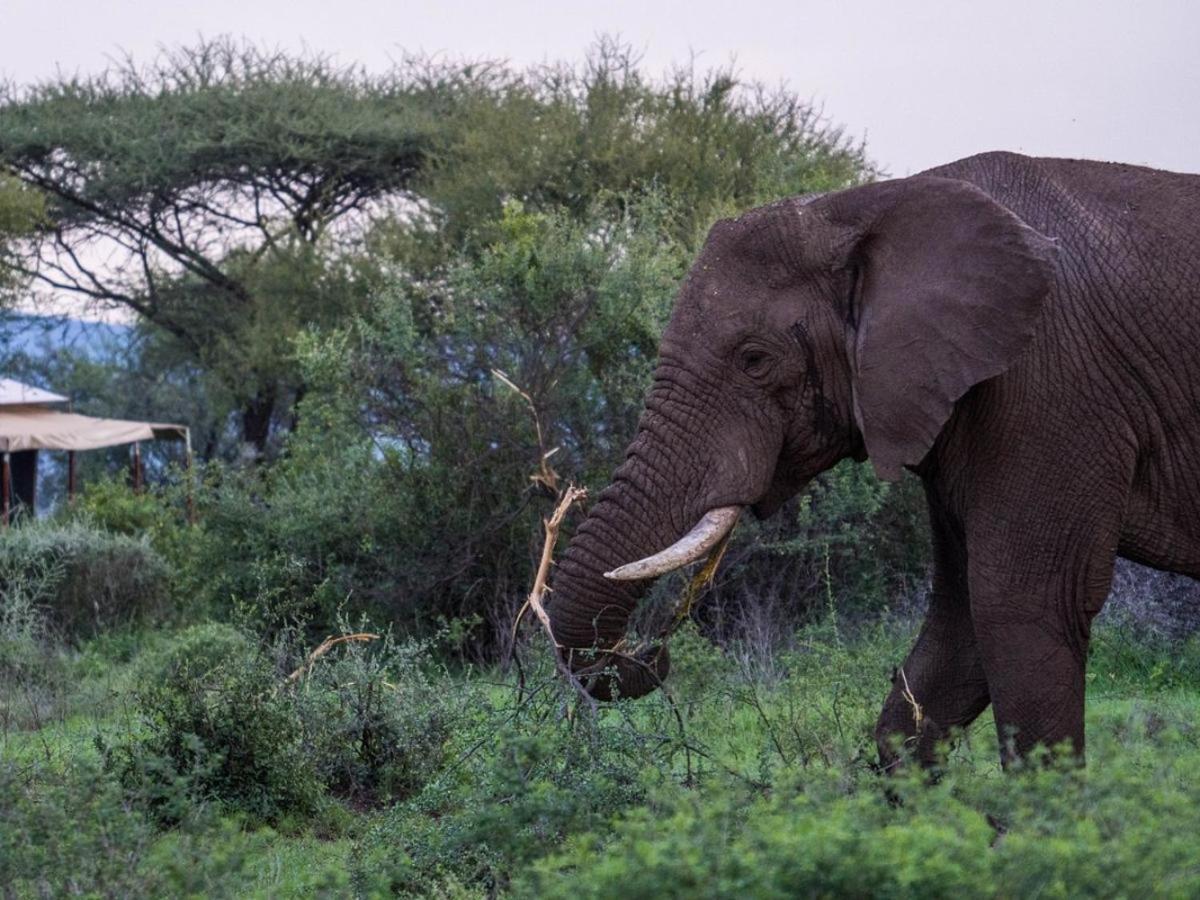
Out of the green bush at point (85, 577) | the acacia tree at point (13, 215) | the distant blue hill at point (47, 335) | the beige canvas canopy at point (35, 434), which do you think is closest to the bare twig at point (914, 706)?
the green bush at point (85, 577)

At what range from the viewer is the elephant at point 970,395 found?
514 centimetres

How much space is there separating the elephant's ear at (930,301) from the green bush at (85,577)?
8.41 m

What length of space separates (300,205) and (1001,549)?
79.0 ft

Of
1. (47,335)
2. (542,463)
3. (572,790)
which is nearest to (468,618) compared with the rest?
(542,463)

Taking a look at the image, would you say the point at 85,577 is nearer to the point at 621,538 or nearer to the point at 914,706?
the point at 621,538

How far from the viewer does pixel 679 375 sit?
5.55m

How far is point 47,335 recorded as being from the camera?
3256 cm

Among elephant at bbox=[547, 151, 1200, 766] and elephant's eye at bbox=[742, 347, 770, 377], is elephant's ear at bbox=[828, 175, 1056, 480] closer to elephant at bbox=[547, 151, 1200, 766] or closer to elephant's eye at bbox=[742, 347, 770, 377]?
elephant at bbox=[547, 151, 1200, 766]

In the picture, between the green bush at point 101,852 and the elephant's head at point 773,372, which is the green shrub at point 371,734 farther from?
the green bush at point 101,852

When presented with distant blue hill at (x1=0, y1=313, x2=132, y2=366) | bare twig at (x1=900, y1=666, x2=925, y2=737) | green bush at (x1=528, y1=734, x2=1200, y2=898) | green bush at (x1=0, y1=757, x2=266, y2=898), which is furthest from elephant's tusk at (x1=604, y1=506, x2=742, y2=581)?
distant blue hill at (x1=0, y1=313, x2=132, y2=366)

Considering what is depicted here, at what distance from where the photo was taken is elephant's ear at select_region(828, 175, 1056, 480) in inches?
203

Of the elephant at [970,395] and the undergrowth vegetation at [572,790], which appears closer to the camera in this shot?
the undergrowth vegetation at [572,790]

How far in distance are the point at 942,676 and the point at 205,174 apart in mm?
23277

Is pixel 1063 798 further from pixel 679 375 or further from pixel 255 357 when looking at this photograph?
pixel 255 357
